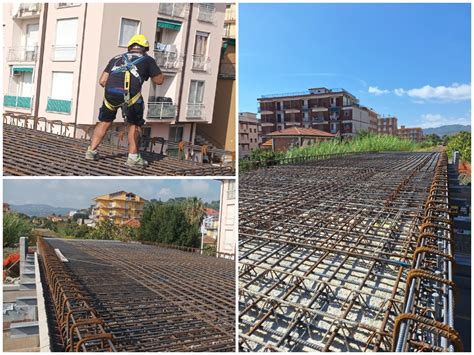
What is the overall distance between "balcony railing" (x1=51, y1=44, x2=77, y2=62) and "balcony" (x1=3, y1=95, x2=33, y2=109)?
2.04 ft

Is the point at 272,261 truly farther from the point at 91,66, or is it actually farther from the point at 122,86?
the point at 91,66

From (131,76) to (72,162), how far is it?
0.52m

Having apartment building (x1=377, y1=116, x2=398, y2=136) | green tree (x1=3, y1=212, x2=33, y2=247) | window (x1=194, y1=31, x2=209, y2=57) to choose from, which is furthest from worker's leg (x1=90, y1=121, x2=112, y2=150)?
apartment building (x1=377, y1=116, x2=398, y2=136)

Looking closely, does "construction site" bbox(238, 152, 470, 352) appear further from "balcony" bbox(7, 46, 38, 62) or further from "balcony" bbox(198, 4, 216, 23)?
"balcony" bbox(198, 4, 216, 23)

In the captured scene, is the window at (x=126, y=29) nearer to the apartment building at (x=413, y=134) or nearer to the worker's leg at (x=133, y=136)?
the worker's leg at (x=133, y=136)

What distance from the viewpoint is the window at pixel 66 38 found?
14.4 ft

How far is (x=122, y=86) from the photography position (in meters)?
1.50

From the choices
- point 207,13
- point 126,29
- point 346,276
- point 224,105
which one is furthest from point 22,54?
point 346,276

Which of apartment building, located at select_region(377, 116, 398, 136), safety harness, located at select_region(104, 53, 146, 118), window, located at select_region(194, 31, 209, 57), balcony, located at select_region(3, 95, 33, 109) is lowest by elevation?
safety harness, located at select_region(104, 53, 146, 118)

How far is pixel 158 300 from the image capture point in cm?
192

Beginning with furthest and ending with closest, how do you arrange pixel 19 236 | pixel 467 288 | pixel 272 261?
1. pixel 467 288
2. pixel 272 261
3. pixel 19 236

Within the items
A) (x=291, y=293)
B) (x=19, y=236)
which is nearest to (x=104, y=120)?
(x=19, y=236)

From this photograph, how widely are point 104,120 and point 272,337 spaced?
111cm

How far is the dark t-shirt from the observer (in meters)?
1.49
